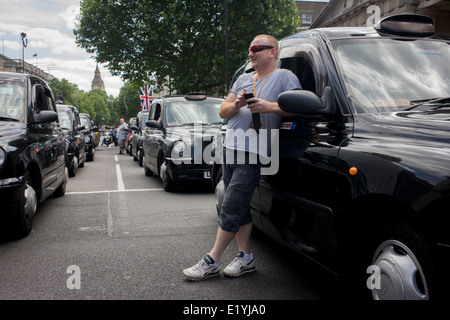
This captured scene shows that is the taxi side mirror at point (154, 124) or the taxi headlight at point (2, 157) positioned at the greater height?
the taxi side mirror at point (154, 124)

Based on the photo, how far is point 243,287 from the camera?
11.1 feet

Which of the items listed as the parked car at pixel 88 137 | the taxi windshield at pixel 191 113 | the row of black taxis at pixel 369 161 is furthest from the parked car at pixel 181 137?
the parked car at pixel 88 137

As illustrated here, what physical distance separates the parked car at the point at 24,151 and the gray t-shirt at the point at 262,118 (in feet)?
7.76

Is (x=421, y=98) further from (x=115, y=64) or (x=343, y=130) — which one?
(x=115, y=64)

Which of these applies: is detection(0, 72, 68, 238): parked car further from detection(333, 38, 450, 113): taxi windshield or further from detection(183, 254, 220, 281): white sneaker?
detection(333, 38, 450, 113): taxi windshield

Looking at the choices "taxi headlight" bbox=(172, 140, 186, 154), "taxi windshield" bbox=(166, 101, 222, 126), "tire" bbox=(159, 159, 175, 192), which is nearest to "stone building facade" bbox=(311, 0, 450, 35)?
"taxi windshield" bbox=(166, 101, 222, 126)

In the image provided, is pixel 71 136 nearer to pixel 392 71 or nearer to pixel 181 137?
pixel 181 137

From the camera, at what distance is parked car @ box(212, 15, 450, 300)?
2047 millimetres

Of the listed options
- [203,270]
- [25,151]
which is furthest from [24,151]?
[203,270]

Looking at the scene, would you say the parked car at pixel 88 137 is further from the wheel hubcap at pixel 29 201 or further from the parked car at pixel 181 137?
the wheel hubcap at pixel 29 201

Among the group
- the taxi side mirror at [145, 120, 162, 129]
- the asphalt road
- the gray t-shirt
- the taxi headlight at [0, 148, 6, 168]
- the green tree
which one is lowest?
the asphalt road

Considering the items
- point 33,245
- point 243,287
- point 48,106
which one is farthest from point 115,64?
point 243,287

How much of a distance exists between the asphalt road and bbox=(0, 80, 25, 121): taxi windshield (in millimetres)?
1401

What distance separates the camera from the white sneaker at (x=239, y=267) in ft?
11.8
